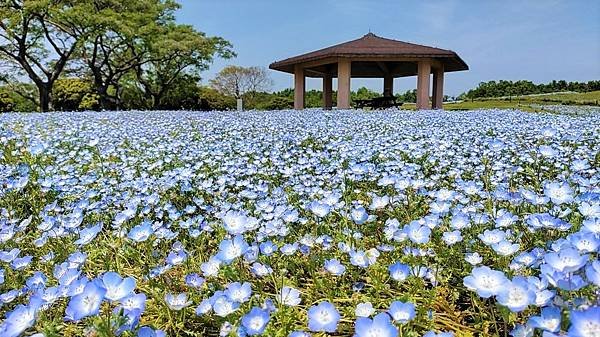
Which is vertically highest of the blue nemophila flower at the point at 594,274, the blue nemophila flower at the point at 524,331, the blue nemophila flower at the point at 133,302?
the blue nemophila flower at the point at 594,274

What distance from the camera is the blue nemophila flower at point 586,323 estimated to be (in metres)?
0.80

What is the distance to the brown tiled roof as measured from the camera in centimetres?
1540

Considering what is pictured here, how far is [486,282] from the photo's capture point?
112 cm

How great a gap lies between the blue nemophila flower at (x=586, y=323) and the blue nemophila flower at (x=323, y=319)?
51cm

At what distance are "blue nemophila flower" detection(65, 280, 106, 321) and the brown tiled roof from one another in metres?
14.9

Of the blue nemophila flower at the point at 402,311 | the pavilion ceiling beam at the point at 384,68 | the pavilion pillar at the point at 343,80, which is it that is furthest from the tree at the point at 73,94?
the blue nemophila flower at the point at 402,311

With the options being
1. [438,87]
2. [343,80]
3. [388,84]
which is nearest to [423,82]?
[343,80]

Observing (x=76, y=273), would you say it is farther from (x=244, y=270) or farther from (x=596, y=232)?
(x=596, y=232)

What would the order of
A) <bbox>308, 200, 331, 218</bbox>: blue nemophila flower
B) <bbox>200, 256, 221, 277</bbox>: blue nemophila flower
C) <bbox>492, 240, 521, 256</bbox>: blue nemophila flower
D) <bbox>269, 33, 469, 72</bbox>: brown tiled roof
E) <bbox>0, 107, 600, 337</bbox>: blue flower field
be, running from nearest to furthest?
1. <bbox>0, 107, 600, 337</bbox>: blue flower field
2. <bbox>492, 240, 521, 256</bbox>: blue nemophila flower
3. <bbox>200, 256, 221, 277</bbox>: blue nemophila flower
4. <bbox>308, 200, 331, 218</bbox>: blue nemophila flower
5. <bbox>269, 33, 469, 72</bbox>: brown tiled roof

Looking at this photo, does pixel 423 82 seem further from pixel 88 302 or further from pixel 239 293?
pixel 88 302

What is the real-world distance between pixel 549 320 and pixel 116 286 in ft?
3.11

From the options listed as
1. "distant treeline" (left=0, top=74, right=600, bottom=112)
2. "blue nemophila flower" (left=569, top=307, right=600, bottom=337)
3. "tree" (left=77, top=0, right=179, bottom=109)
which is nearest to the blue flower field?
"blue nemophila flower" (left=569, top=307, right=600, bottom=337)

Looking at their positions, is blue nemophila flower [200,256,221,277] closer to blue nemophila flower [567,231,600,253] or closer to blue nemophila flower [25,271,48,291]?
blue nemophila flower [25,271,48,291]

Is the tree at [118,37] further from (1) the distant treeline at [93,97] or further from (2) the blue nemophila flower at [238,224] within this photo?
(2) the blue nemophila flower at [238,224]
